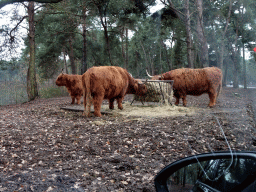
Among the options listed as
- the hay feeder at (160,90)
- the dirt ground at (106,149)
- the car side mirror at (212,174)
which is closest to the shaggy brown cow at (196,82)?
the hay feeder at (160,90)

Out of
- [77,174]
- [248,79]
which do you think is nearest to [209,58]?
[248,79]

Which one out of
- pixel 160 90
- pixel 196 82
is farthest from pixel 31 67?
pixel 196 82

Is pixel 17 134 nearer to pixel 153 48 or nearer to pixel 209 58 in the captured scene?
pixel 209 58

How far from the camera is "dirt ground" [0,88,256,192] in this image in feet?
7.47

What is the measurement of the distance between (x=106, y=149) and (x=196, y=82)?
4.66 meters

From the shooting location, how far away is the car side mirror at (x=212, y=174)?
646mm

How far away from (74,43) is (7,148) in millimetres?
15490

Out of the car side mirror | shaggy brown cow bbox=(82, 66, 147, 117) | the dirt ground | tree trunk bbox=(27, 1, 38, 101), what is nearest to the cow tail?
shaggy brown cow bbox=(82, 66, 147, 117)

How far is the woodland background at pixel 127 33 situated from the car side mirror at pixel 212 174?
902mm

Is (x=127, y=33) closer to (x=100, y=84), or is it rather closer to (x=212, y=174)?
(x=100, y=84)

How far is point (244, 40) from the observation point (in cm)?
174

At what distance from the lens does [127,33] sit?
805 inches

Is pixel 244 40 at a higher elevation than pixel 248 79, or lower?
higher

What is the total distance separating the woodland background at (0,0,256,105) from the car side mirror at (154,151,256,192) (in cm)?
90
